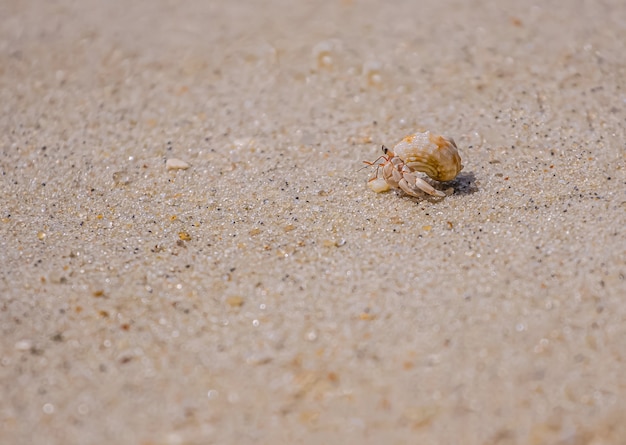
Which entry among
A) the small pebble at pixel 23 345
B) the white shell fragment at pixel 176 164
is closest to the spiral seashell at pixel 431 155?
the white shell fragment at pixel 176 164

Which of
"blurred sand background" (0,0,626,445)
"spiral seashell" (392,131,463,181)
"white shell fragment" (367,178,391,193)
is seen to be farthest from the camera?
"white shell fragment" (367,178,391,193)

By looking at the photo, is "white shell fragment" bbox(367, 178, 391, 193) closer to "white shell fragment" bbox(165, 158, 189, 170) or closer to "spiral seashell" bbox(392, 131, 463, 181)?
"spiral seashell" bbox(392, 131, 463, 181)

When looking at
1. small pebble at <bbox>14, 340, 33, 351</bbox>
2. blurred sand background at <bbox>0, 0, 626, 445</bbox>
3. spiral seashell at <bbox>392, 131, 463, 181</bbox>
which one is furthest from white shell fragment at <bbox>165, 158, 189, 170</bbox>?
small pebble at <bbox>14, 340, 33, 351</bbox>

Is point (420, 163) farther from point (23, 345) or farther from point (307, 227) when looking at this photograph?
point (23, 345)

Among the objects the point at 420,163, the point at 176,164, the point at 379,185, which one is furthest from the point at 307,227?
the point at 176,164

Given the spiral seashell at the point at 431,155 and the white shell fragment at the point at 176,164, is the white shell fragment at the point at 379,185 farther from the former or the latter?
the white shell fragment at the point at 176,164
